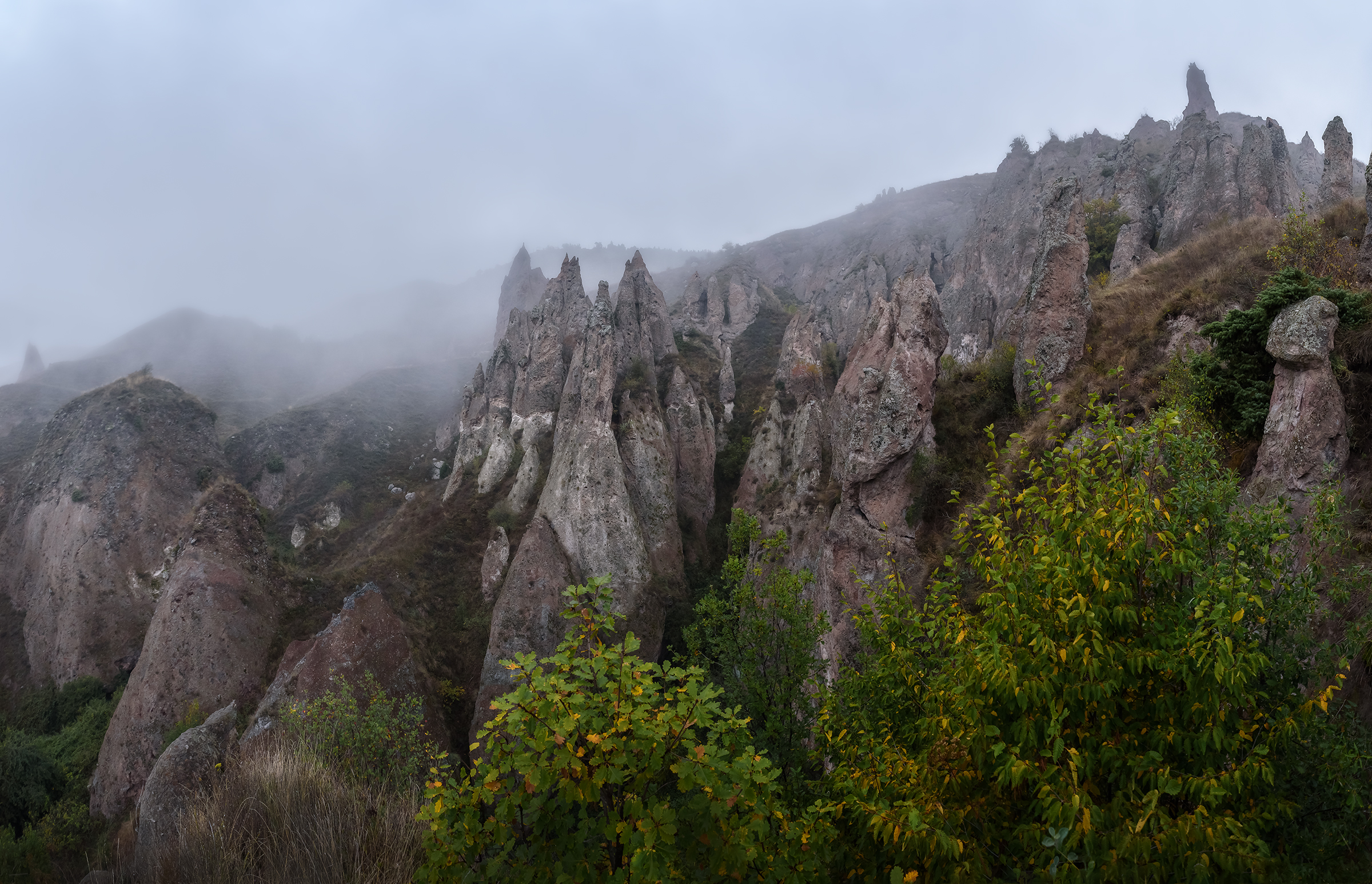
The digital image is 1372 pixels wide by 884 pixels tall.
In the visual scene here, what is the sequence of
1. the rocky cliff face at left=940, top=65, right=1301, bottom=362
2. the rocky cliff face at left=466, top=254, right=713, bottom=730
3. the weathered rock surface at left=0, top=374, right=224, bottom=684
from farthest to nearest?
the weathered rock surface at left=0, top=374, right=224, bottom=684 < the rocky cliff face at left=466, top=254, right=713, bottom=730 < the rocky cliff face at left=940, top=65, right=1301, bottom=362

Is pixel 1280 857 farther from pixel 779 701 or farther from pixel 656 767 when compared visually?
pixel 779 701

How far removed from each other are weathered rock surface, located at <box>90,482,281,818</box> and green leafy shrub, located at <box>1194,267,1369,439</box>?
38049 millimetres

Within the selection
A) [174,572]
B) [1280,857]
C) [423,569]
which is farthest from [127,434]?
[1280,857]

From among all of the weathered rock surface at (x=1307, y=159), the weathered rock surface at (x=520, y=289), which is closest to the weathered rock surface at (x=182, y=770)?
the weathered rock surface at (x=520, y=289)

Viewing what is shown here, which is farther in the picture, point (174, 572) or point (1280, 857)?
point (174, 572)

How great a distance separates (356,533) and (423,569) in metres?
25.3

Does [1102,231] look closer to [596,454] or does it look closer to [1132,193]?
[1132,193]

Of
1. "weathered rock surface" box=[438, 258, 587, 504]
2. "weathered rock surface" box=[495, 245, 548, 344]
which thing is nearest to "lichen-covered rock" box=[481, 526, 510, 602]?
"weathered rock surface" box=[438, 258, 587, 504]

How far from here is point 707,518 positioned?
1847 inches

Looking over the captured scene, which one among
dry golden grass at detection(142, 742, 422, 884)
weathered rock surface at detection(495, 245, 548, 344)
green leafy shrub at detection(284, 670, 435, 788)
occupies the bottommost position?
green leafy shrub at detection(284, 670, 435, 788)

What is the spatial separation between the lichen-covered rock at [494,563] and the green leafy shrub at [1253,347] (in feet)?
118

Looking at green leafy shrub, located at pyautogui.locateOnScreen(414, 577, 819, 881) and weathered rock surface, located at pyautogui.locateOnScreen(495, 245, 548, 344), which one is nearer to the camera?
green leafy shrub, located at pyautogui.locateOnScreen(414, 577, 819, 881)

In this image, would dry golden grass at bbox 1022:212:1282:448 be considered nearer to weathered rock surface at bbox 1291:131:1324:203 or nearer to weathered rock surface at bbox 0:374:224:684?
weathered rock surface at bbox 0:374:224:684

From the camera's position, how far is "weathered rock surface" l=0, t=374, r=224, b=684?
42750 millimetres
